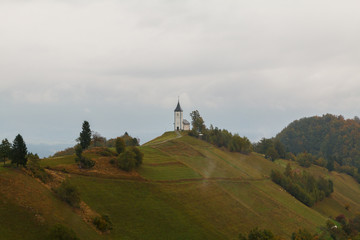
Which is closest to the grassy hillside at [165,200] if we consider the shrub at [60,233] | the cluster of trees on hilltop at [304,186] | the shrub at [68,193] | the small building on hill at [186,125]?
the shrub at [68,193]

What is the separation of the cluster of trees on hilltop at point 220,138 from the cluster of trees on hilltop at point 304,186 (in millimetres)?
24228

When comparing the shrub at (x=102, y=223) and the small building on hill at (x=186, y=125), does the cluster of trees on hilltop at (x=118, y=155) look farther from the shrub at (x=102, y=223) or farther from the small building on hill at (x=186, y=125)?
the small building on hill at (x=186, y=125)

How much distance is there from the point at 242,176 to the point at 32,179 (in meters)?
75.7

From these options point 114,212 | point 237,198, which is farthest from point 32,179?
point 237,198

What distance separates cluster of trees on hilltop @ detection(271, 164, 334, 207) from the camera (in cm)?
12412

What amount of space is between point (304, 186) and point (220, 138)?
42814 millimetres

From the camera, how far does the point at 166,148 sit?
407ft

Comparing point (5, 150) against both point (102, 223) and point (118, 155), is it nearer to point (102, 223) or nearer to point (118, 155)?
point (102, 223)

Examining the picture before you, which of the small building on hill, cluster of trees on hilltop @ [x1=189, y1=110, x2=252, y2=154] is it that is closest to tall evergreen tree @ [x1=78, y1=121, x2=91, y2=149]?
cluster of trees on hilltop @ [x1=189, y1=110, x2=252, y2=154]

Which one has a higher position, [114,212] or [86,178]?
[86,178]

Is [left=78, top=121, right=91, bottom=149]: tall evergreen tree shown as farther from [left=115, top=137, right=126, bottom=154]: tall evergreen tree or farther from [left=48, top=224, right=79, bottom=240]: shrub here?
[left=48, top=224, right=79, bottom=240]: shrub

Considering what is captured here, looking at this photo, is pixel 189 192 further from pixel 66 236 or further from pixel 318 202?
pixel 318 202

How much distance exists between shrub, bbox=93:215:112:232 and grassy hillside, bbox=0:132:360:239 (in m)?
1.23

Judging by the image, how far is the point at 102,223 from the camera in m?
56.0
